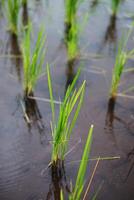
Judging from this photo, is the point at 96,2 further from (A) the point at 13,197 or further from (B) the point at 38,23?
(A) the point at 13,197

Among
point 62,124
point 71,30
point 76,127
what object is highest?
point 71,30

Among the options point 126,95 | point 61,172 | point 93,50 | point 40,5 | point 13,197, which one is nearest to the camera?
point 13,197

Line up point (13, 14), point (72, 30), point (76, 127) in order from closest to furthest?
point (76, 127)
point (72, 30)
point (13, 14)

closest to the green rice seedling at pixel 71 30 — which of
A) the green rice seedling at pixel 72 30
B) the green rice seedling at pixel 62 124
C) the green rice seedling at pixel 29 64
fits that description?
the green rice seedling at pixel 72 30

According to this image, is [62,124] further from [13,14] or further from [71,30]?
[13,14]

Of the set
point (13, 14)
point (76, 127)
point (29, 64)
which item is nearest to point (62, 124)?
point (76, 127)

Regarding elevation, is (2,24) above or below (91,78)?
above

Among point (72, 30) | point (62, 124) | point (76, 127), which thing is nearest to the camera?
point (62, 124)

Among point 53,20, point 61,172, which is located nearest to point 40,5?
point 53,20

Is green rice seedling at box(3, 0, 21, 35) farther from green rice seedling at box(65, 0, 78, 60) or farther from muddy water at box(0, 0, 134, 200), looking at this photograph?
green rice seedling at box(65, 0, 78, 60)
